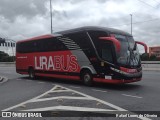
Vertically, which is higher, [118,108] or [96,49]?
[96,49]

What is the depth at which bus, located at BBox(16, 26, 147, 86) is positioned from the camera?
16.0 meters

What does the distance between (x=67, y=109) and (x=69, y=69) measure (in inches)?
367

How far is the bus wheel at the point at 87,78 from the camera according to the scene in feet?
57.6

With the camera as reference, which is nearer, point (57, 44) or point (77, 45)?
point (77, 45)

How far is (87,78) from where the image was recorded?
58.5 feet

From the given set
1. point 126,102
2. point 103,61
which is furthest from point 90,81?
point 126,102

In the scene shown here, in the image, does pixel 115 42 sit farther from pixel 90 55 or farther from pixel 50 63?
pixel 50 63

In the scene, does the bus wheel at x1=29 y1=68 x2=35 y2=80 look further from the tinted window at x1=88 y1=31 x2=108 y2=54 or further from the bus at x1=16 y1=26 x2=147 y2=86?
the tinted window at x1=88 y1=31 x2=108 y2=54

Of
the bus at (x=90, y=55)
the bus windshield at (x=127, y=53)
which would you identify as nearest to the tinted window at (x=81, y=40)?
the bus at (x=90, y=55)

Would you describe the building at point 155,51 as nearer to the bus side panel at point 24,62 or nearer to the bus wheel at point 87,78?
the bus side panel at point 24,62

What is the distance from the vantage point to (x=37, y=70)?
23.5 m

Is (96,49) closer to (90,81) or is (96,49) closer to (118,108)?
(90,81)

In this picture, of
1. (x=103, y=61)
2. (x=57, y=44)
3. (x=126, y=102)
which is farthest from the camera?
(x=57, y=44)

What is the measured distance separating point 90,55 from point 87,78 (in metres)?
1.33
